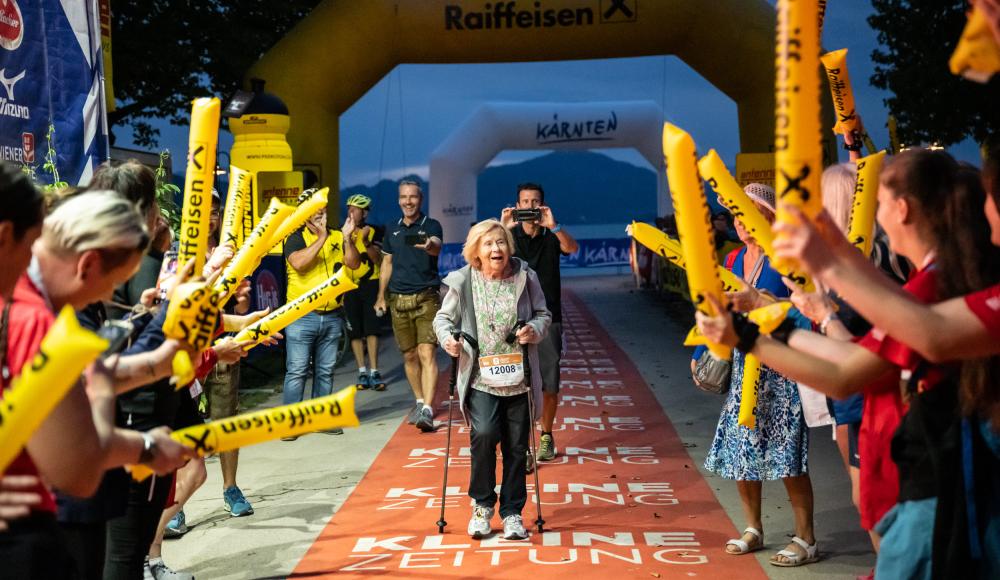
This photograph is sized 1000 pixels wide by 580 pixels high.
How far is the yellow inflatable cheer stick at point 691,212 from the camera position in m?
2.28

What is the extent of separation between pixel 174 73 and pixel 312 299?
16.3m

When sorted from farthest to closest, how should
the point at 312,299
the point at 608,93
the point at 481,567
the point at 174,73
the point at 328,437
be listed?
the point at 608,93, the point at 174,73, the point at 328,437, the point at 481,567, the point at 312,299

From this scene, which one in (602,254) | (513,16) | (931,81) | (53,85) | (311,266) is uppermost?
(931,81)

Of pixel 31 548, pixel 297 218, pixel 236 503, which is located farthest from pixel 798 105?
pixel 236 503

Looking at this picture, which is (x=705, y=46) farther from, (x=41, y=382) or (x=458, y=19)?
(x=41, y=382)

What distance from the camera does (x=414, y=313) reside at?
926 centimetres

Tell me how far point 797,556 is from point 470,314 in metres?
2.28

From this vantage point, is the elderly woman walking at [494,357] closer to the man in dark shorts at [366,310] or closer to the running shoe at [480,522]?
the running shoe at [480,522]

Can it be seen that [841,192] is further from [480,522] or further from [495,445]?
[480,522]

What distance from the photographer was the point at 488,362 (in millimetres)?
5902

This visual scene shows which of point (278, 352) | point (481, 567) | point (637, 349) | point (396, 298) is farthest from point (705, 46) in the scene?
point (481, 567)

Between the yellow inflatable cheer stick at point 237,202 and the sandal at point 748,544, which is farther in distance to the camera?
the sandal at point 748,544

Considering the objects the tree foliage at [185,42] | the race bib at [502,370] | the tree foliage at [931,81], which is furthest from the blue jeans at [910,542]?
the tree foliage at [931,81]

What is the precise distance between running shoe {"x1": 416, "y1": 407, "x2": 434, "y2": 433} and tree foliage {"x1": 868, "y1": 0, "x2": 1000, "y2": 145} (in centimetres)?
1560
